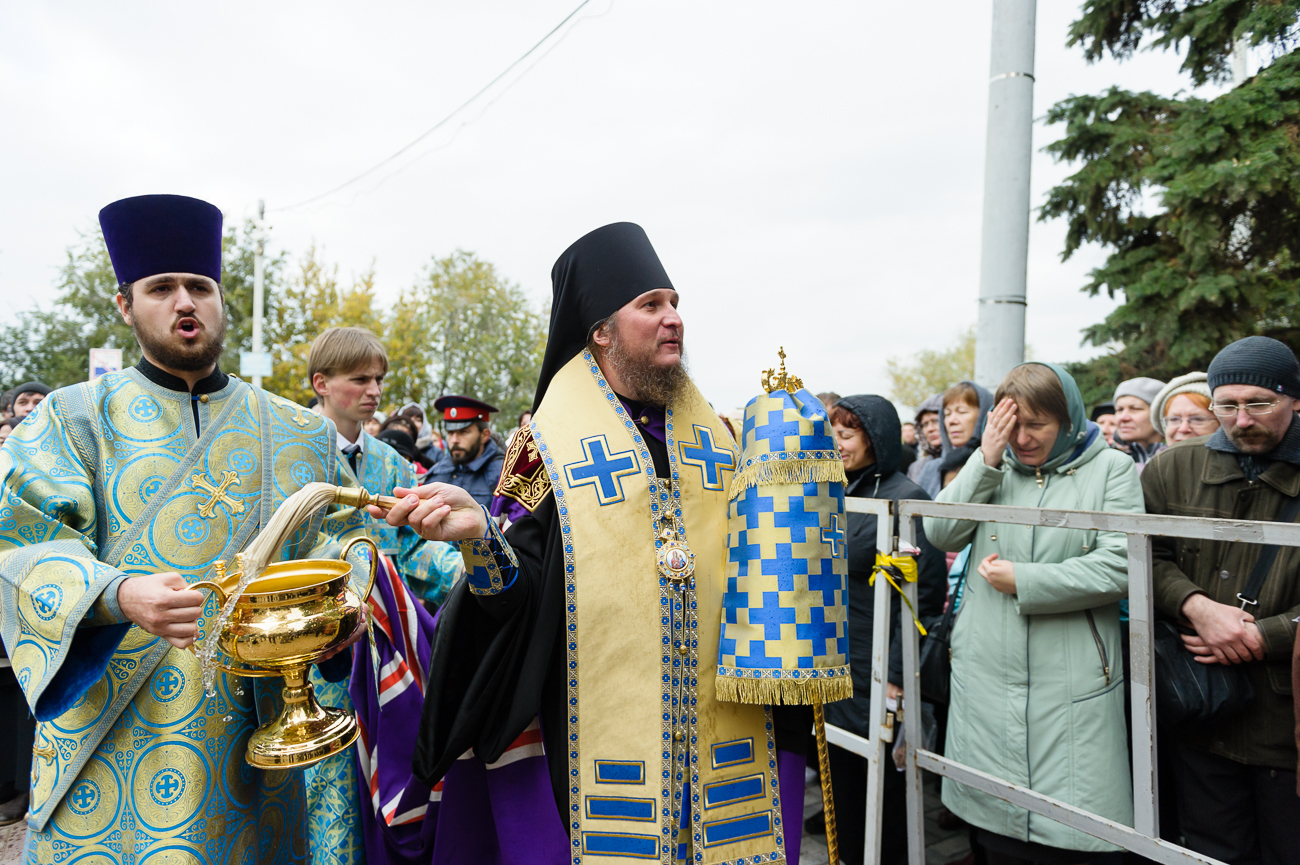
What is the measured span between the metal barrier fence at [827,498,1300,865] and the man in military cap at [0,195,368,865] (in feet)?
6.61

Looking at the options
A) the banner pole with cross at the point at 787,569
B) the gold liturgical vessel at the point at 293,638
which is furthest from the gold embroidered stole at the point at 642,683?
the gold liturgical vessel at the point at 293,638

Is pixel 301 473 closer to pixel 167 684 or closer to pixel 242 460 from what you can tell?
pixel 242 460

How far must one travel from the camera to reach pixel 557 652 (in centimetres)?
212

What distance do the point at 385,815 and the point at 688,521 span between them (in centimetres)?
159

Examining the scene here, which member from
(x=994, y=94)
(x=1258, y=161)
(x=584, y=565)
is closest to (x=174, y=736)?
(x=584, y=565)

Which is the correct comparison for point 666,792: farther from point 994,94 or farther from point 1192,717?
point 994,94

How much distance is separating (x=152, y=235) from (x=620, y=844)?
2.08 m

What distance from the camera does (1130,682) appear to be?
8.49 feet

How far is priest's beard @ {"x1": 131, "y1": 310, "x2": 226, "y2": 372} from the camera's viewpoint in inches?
85.1

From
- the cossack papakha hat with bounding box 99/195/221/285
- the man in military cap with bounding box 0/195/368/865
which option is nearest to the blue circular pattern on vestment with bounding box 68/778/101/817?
the man in military cap with bounding box 0/195/368/865

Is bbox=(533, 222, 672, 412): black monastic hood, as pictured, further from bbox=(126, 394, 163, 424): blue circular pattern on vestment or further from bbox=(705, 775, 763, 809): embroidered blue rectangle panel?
bbox=(705, 775, 763, 809): embroidered blue rectangle panel

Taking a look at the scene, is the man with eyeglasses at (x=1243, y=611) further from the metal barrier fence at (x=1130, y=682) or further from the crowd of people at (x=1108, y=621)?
the metal barrier fence at (x=1130, y=682)

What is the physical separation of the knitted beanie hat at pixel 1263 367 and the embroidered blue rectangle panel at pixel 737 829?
2096 millimetres

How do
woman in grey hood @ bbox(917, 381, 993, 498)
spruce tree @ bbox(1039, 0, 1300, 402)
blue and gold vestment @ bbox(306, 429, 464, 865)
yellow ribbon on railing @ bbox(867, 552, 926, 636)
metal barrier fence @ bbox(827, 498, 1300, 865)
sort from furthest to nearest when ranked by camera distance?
spruce tree @ bbox(1039, 0, 1300, 402)
woman in grey hood @ bbox(917, 381, 993, 498)
yellow ribbon on railing @ bbox(867, 552, 926, 636)
blue and gold vestment @ bbox(306, 429, 464, 865)
metal barrier fence @ bbox(827, 498, 1300, 865)
